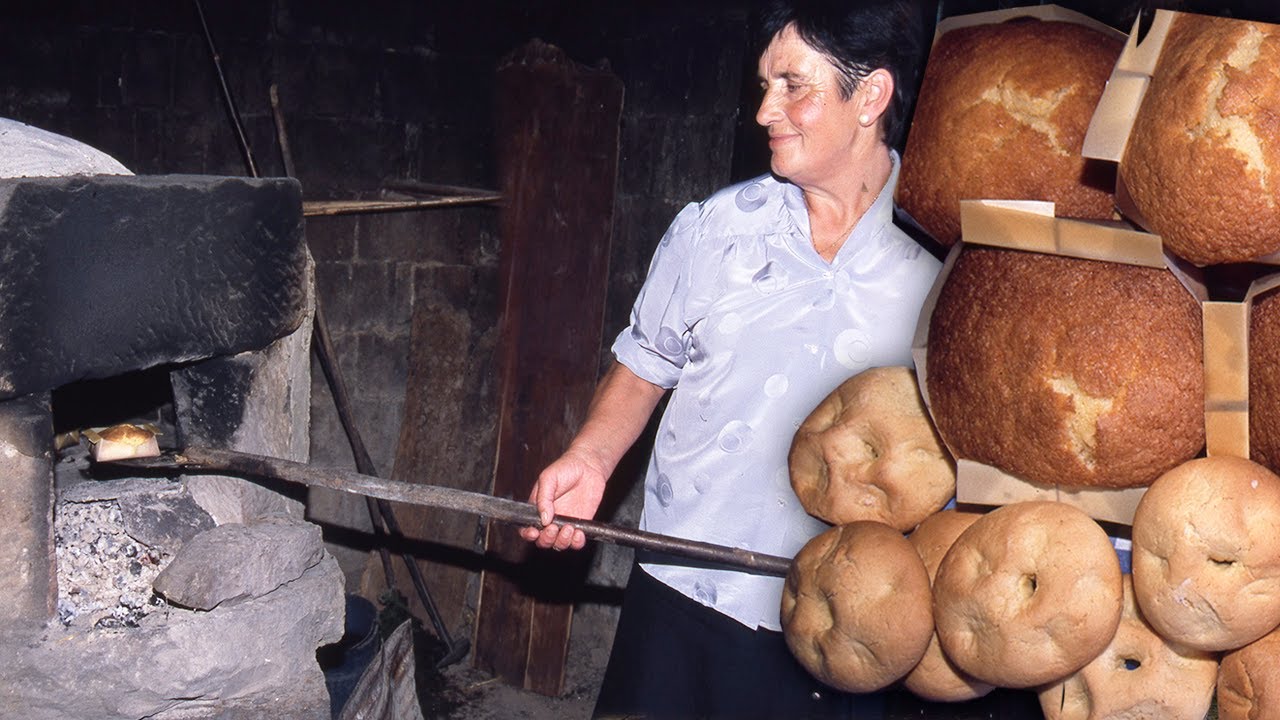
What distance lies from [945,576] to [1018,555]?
9 cm

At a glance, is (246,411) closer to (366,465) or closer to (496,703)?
(366,465)

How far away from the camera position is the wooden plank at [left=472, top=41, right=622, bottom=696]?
4.34 meters

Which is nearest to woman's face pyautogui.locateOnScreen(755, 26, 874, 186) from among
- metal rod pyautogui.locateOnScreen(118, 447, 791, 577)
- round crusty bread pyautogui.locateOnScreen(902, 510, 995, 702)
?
metal rod pyautogui.locateOnScreen(118, 447, 791, 577)

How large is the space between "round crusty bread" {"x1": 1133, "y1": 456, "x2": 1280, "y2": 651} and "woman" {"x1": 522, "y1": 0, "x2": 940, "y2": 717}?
62 centimetres

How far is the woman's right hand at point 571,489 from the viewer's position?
1963 millimetres

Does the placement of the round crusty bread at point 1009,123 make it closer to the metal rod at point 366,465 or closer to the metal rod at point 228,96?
the metal rod at point 228,96

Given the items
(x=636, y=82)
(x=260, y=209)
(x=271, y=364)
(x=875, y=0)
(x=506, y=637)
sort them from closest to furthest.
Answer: (x=875, y=0) < (x=260, y=209) < (x=271, y=364) < (x=636, y=82) < (x=506, y=637)

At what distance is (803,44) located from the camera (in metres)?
1.71

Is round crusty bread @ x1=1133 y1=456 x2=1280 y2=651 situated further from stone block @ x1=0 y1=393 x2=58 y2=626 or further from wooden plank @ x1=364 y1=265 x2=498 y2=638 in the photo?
wooden plank @ x1=364 y1=265 x2=498 y2=638

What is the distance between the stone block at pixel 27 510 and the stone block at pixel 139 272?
0.08m

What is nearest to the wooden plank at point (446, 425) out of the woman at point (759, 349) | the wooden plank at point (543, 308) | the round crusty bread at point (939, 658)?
the wooden plank at point (543, 308)

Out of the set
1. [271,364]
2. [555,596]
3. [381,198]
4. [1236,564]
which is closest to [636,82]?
[381,198]

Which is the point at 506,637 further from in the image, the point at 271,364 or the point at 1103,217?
the point at 1103,217

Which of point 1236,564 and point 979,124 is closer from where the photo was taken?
point 1236,564
